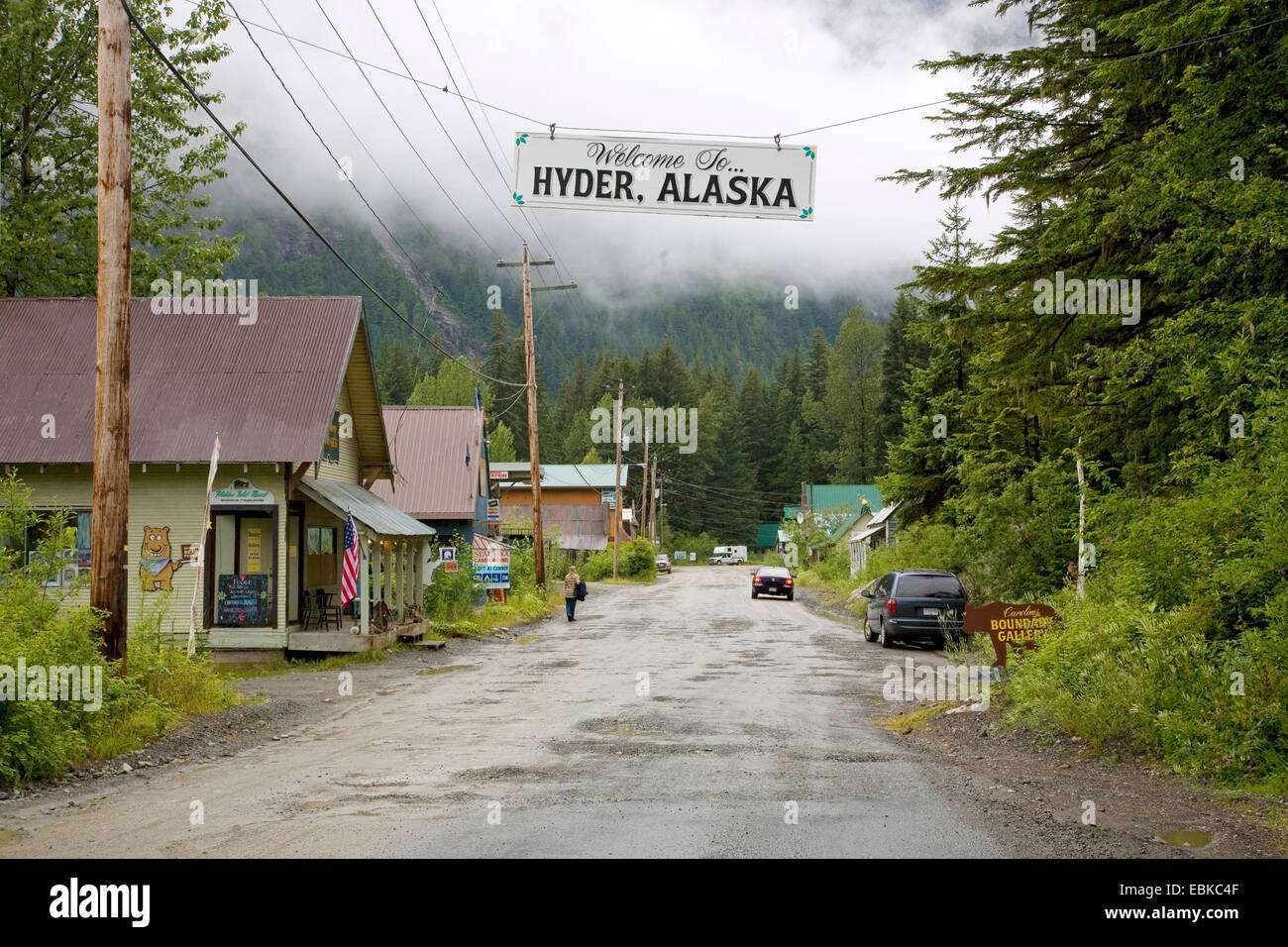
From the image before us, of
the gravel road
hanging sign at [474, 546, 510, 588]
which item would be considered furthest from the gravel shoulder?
hanging sign at [474, 546, 510, 588]

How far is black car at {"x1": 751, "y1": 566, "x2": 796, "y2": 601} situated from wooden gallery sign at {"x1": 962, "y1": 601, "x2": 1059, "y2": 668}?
3709 cm

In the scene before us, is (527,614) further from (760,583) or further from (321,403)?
(760,583)

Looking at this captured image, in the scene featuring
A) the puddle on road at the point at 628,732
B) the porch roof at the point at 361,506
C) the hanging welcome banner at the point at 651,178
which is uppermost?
the hanging welcome banner at the point at 651,178

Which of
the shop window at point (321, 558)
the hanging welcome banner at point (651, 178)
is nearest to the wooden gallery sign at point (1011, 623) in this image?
the hanging welcome banner at point (651, 178)

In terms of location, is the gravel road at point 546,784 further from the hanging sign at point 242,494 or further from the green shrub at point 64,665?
the hanging sign at point 242,494

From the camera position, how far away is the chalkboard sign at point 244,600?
72.4 feet

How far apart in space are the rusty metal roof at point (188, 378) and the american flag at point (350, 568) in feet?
5.87

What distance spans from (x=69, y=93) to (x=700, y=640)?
73.7 feet

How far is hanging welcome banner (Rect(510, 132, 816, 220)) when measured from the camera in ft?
38.7

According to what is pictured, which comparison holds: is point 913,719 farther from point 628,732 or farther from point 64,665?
point 64,665

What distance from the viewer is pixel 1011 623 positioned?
13.9 m

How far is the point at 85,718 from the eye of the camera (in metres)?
11.2

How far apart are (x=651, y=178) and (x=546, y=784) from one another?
6424 mm

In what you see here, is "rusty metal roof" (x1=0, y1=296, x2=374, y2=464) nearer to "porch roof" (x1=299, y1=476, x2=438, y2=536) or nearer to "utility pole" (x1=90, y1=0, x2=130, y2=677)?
"porch roof" (x1=299, y1=476, x2=438, y2=536)
